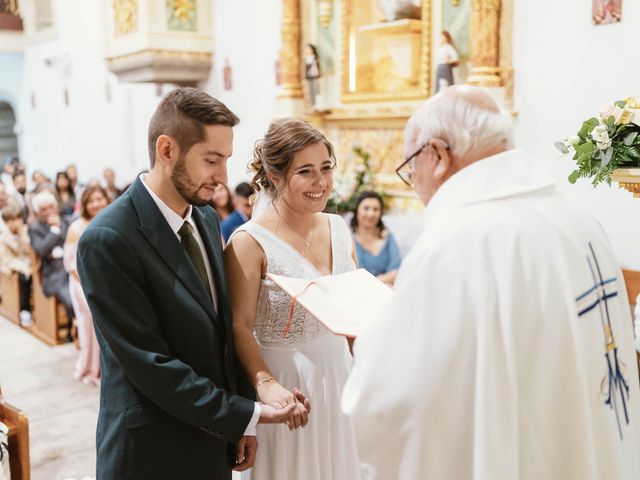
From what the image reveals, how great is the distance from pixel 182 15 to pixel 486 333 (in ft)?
26.7

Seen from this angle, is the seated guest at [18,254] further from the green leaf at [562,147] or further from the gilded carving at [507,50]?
the green leaf at [562,147]

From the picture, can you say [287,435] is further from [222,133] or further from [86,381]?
[86,381]

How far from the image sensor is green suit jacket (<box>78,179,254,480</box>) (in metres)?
1.83

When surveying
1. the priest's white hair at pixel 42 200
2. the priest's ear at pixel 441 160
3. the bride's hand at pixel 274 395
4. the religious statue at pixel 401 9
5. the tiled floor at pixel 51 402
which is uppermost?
the religious statue at pixel 401 9

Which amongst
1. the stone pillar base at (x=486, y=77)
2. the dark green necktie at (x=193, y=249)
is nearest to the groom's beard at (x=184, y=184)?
the dark green necktie at (x=193, y=249)

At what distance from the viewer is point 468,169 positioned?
1548 millimetres

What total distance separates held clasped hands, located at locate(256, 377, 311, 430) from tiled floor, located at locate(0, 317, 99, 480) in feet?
8.50

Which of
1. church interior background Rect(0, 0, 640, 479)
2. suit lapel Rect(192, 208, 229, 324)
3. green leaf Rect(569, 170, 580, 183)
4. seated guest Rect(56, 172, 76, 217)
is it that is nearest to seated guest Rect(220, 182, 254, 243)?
church interior background Rect(0, 0, 640, 479)

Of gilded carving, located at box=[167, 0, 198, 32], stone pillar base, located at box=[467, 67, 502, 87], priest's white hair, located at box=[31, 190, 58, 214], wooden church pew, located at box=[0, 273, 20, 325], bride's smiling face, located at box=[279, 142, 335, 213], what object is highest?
gilded carving, located at box=[167, 0, 198, 32]

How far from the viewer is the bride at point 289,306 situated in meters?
2.26

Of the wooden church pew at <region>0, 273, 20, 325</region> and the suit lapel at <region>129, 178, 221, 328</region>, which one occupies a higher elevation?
the suit lapel at <region>129, 178, 221, 328</region>

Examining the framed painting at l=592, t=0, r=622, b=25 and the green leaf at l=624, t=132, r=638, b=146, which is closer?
the green leaf at l=624, t=132, r=638, b=146

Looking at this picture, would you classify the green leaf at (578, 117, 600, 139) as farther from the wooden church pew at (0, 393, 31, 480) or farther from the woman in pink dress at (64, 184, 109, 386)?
the woman in pink dress at (64, 184, 109, 386)

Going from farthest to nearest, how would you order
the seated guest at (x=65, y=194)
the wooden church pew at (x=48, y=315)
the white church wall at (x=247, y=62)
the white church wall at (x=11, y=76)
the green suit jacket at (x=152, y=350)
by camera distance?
the white church wall at (x=11, y=76) < the seated guest at (x=65, y=194) < the white church wall at (x=247, y=62) < the wooden church pew at (x=48, y=315) < the green suit jacket at (x=152, y=350)
